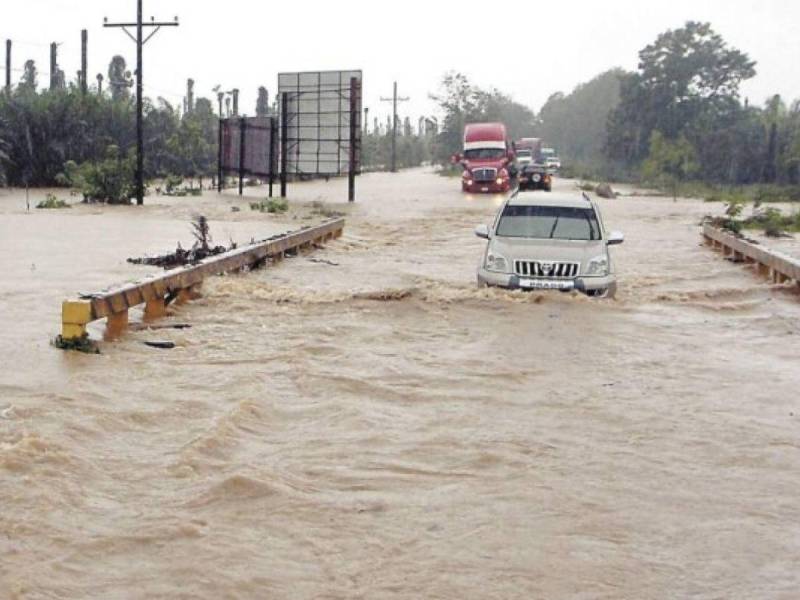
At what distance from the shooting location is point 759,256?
16844mm

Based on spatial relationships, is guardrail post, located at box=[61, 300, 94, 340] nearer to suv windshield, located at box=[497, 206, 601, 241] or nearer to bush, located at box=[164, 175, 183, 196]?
suv windshield, located at box=[497, 206, 601, 241]

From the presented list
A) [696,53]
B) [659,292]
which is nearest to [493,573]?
[659,292]

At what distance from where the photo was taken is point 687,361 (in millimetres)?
9805

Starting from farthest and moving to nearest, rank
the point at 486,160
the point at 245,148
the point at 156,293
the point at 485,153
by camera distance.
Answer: the point at 485,153 < the point at 486,160 < the point at 245,148 < the point at 156,293

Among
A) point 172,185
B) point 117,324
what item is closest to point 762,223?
point 117,324

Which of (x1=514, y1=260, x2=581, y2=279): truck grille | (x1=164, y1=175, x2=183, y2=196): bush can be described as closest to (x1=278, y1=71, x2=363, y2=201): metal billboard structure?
(x1=164, y1=175, x2=183, y2=196): bush

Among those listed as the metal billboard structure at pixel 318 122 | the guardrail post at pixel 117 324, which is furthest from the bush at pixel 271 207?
the guardrail post at pixel 117 324

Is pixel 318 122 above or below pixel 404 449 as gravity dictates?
above

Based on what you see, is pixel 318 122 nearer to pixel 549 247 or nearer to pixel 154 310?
pixel 549 247

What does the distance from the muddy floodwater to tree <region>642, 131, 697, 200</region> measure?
4691 cm

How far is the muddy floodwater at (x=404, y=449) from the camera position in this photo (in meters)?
4.71

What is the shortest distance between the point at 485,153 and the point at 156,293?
1269 inches

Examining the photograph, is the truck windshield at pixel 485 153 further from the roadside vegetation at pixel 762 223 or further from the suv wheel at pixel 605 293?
the suv wheel at pixel 605 293

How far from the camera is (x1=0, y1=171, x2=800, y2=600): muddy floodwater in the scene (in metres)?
4.71
